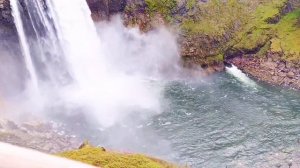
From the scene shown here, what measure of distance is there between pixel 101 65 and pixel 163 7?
410 inches

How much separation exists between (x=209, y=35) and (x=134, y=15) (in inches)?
342

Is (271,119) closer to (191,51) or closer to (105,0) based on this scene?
(191,51)

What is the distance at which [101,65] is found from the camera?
4616cm

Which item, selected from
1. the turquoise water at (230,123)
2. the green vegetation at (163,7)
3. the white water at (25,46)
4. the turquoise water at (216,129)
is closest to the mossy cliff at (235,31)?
the green vegetation at (163,7)

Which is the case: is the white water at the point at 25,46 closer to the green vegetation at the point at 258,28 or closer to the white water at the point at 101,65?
the white water at the point at 101,65

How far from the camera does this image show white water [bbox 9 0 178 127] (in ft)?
121

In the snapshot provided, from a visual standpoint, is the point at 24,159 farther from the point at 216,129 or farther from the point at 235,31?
the point at 235,31

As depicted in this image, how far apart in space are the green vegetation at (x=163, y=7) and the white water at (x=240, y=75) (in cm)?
896

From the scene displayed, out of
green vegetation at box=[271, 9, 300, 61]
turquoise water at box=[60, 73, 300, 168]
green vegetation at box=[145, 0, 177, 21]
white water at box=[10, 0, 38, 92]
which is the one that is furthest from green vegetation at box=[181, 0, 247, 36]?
white water at box=[10, 0, 38, 92]

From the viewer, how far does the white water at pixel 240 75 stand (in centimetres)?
4416

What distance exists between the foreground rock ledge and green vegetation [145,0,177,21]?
47.1 metres

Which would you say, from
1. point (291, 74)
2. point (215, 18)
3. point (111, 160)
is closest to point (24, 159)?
point (111, 160)

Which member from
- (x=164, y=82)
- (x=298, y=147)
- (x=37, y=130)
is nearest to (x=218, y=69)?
(x=164, y=82)

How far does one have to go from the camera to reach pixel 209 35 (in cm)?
4956
